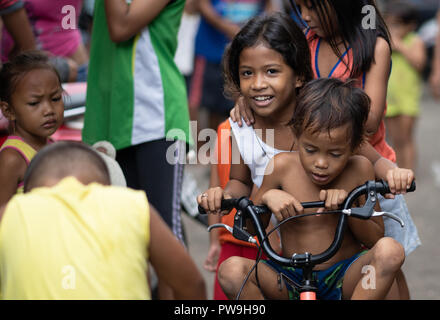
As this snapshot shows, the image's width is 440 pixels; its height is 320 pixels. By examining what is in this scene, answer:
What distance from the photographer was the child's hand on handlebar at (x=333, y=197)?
251cm

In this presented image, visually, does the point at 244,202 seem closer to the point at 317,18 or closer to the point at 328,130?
the point at 328,130

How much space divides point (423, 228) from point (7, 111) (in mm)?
4129

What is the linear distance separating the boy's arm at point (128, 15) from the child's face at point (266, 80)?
24.0 inches

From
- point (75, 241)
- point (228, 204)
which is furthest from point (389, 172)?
point (75, 241)

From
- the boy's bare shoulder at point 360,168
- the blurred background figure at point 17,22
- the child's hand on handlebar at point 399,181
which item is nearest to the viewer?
the child's hand on handlebar at point 399,181

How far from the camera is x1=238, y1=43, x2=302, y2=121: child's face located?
9.80ft

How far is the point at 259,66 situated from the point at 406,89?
473 centimetres

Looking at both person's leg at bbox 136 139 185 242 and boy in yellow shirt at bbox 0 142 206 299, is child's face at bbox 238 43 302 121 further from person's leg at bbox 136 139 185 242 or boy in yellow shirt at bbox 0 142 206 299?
boy in yellow shirt at bbox 0 142 206 299

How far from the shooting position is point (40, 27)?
4582 millimetres

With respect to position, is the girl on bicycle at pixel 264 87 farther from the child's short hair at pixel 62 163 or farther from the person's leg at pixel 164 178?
the child's short hair at pixel 62 163

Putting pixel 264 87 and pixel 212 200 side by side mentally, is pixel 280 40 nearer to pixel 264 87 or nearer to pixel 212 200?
pixel 264 87

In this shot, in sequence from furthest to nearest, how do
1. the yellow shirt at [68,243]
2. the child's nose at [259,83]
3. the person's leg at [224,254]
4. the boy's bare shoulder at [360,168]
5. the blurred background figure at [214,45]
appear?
the blurred background figure at [214,45], the person's leg at [224,254], the child's nose at [259,83], the boy's bare shoulder at [360,168], the yellow shirt at [68,243]

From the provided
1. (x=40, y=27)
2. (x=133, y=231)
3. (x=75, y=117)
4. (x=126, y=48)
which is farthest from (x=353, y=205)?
(x=40, y=27)

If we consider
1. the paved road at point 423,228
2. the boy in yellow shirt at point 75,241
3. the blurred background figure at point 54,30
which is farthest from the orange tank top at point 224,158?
the paved road at point 423,228
